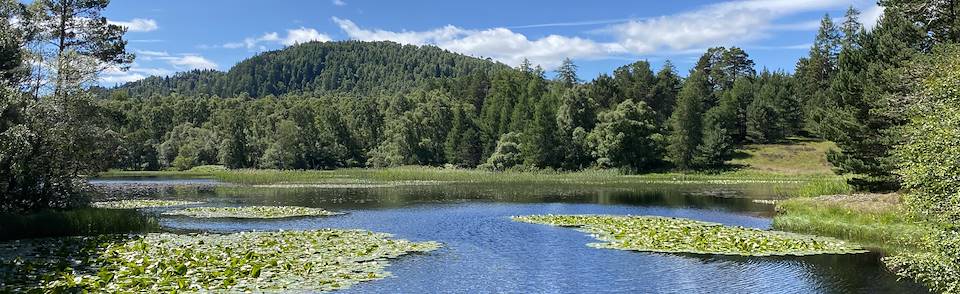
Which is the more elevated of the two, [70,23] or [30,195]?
[70,23]

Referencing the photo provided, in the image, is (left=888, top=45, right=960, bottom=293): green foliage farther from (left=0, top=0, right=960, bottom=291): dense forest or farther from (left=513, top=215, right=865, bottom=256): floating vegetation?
(left=513, top=215, right=865, bottom=256): floating vegetation

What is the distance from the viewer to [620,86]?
13800cm

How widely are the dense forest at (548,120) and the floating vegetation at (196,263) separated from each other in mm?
6338

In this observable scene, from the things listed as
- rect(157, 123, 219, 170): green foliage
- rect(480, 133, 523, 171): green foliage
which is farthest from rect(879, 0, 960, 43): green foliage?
rect(157, 123, 219, 170): green foliage

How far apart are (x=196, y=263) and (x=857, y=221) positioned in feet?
96.2

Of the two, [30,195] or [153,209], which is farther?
[153,209]

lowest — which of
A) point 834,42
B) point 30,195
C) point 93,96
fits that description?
point 30,195

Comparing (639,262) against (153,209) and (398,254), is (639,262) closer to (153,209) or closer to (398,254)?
(398,254)

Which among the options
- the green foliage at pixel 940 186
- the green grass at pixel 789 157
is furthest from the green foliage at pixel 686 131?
the green foliage at pixel 940 186

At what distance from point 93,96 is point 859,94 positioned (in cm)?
4531

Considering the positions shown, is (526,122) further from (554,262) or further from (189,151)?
(554,262)

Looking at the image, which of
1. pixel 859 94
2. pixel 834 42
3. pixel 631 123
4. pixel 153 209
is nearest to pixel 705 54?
pixel 834 42

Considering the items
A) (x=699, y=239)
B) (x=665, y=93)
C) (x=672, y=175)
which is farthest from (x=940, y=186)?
(x=665, y=93)

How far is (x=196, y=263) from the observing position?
72.8 feet
